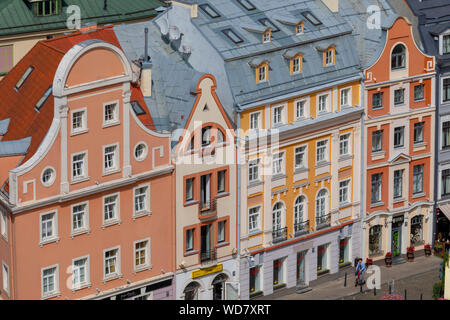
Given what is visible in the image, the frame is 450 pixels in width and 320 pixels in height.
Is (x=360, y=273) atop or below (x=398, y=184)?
below

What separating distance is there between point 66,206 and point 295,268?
26.0 metres

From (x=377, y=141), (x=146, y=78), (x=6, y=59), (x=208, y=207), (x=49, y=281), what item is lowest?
(x=49, y=281)

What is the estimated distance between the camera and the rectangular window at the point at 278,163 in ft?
463

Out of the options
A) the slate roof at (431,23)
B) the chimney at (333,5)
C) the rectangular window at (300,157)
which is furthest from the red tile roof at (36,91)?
the slate roof at (431,23)

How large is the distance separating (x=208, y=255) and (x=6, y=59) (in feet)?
89.3

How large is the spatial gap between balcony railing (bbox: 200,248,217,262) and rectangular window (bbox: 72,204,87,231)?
1273 cm

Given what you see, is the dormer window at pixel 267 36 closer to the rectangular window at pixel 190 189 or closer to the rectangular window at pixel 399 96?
the rectangular window at pixel 399 96

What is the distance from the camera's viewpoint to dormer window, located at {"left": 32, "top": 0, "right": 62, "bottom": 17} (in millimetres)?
151250

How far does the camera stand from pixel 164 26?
141 m

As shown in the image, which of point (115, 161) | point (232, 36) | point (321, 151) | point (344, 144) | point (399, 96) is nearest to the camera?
point (115, 161)

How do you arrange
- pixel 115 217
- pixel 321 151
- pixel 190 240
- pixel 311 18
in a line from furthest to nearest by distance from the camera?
pixel 311 18 < pixel 321 151 < pixel 190 240 < pixel 115 217

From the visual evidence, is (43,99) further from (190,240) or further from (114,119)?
(190,240)

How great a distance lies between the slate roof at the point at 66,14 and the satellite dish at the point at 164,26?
47.4 feet

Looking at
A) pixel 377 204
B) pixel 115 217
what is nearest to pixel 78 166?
pixel 115 217
